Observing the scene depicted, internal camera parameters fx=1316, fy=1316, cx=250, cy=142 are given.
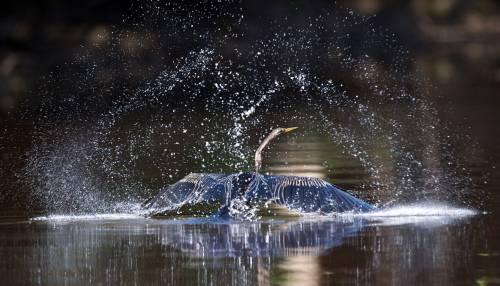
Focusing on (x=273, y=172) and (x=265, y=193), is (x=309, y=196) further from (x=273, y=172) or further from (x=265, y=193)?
(x=273, y=172)

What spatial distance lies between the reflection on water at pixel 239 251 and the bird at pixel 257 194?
243 millimetres

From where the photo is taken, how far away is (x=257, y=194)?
1205cm

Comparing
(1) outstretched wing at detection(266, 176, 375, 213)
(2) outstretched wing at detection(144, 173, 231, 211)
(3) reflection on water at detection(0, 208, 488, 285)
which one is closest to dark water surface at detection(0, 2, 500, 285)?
(3) reflection on water at detection(0, 208, 488, 285)

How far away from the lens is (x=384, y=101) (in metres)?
23.6

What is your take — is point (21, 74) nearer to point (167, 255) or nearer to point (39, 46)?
point (39, 46)

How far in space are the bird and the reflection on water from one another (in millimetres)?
243

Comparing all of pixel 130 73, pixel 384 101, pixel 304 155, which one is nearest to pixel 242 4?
pixel 130 73

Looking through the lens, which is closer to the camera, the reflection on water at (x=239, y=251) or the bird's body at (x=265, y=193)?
the reflection on water at (x=239, y=251)

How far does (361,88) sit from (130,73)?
4.76 m

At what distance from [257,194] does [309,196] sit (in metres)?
0.49

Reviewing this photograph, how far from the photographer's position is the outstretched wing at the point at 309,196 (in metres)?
12.0

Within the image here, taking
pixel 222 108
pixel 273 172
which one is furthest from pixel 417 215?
pixel 222 108

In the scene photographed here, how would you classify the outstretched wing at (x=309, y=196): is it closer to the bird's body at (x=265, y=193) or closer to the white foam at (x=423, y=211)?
the bird's body at (x=265, y=193)

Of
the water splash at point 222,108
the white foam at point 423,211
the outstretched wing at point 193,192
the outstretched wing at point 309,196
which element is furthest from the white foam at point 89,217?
the white foam at point 423,211
